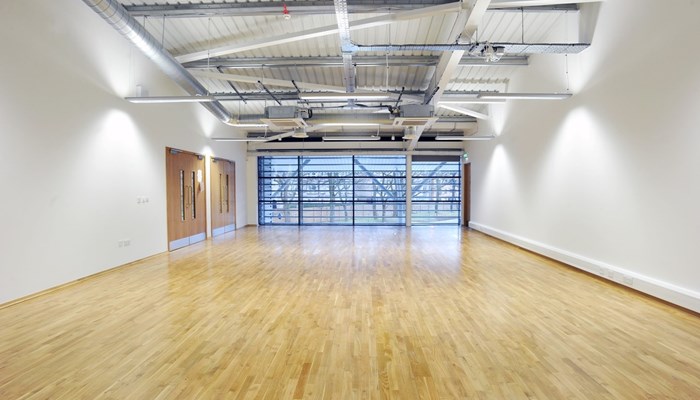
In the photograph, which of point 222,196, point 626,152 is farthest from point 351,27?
point 222,196

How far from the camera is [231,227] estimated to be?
1049cm

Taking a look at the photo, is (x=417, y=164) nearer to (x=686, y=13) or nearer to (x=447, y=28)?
(x=447, y=28)

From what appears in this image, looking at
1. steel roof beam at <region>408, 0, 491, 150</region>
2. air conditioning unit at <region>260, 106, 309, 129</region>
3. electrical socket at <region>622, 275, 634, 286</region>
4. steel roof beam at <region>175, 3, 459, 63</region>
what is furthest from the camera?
air conditioning unit at <region>260, 106, 309, 129</region>

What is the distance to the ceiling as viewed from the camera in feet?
14.5

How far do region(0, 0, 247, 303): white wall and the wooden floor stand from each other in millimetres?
559

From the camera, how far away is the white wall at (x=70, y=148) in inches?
147

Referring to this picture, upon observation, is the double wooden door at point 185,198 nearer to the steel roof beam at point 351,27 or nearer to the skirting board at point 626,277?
the steel roof beam at point 351,27

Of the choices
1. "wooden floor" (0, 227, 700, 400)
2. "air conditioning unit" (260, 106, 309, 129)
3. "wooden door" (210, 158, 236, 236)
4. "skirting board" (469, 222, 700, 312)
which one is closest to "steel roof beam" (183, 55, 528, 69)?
"air conditioning unit" (260, 106, 309, 129)

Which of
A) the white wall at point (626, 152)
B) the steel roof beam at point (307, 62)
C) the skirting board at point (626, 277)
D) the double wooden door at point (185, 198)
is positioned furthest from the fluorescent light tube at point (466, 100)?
the double wooden door at point (185, 198)

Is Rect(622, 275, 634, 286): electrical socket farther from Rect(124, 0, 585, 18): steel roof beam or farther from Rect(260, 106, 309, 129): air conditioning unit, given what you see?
Rect(260, 106, 309, 129): air conditioning unit

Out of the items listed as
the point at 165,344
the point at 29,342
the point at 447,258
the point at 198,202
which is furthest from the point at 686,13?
the point at 198,202

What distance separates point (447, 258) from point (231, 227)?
701 centimetres

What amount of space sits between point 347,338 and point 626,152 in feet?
14.2

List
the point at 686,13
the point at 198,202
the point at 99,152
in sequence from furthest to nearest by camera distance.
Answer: the point at 198,202
the point at 99,152
the point at 686,13
